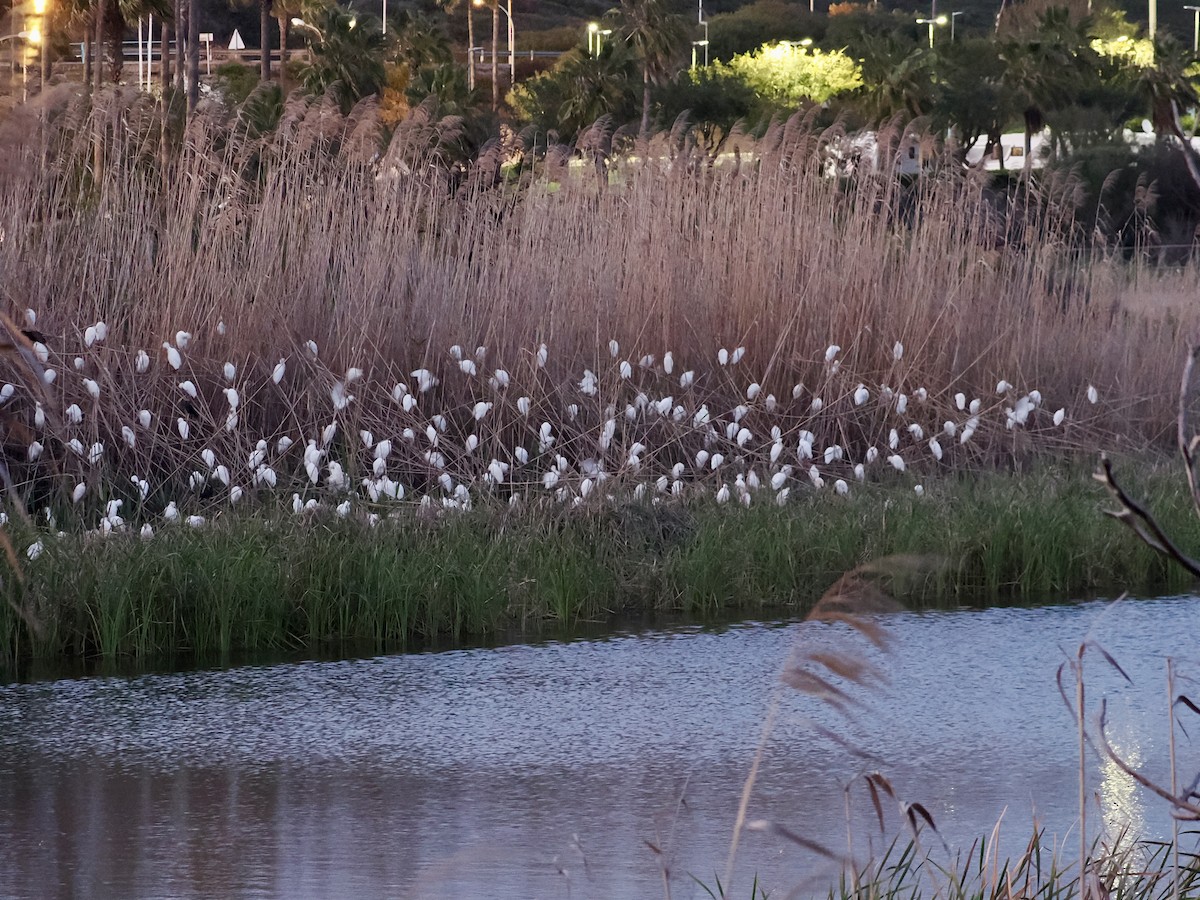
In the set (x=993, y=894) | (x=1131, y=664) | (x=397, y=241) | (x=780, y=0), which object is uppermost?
(x=780, y=0)

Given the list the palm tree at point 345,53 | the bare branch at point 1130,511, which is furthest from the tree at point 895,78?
the bare branch at point 1130,511

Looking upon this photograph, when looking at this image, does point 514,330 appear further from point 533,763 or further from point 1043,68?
point 1043,68

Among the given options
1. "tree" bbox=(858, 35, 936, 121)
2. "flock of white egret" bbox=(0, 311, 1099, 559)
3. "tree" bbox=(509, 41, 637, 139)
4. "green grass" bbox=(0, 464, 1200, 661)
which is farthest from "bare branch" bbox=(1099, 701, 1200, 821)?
"tree" bbox=(858, 35, 936, 121)

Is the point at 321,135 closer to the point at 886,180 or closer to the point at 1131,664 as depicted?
the point at 886,180

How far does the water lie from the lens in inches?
140

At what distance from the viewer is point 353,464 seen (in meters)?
7.25

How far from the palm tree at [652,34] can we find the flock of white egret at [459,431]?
3906 cm

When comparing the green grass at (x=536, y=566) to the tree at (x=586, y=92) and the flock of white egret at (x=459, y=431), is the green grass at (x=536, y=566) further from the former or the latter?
the tree at (x=586, y=92)

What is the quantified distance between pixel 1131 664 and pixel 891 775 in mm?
1537

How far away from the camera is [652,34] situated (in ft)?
154

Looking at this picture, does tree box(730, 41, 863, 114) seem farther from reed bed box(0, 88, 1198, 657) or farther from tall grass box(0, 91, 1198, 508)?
reed bed box(0, 88, 1198, 657)

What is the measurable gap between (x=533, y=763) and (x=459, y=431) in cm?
354

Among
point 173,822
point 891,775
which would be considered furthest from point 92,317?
point 891,775

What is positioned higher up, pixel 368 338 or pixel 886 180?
pixel 886 180
